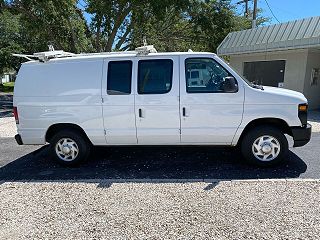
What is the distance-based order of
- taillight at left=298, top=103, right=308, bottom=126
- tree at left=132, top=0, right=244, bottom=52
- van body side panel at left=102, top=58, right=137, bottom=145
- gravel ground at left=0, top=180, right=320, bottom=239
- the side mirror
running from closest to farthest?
gravel ground at left=0, top=180, right=320, bottom=239
the side mirror
taillight at left=298, top=103, right=308, bottom=126
van body side panel at left=102, top=58, right=137, bottom=145
tree at left=132, top=0, right=244, bottom=52

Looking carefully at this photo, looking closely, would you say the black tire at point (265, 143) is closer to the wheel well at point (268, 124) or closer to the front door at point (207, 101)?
the wheel well at point (268, 124)

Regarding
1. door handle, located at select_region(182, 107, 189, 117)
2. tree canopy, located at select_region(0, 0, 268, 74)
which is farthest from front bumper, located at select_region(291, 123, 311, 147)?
tree canopy, located at select_region(0, 0, 268, 74)

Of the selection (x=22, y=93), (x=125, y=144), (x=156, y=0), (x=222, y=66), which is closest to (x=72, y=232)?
(x=125, y=144)

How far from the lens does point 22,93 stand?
204 inches

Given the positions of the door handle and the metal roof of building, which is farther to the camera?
the metal roof of building

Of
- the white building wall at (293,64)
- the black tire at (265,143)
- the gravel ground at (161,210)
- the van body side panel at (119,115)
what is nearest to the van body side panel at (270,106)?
the black tire at (265,143)

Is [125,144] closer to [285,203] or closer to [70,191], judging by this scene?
[70,191]

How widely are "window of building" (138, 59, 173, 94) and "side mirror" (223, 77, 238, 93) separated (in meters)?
0.94

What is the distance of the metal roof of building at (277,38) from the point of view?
10.9 m

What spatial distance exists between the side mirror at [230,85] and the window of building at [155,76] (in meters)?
0.94

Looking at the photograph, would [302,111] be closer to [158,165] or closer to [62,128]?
[158,165]

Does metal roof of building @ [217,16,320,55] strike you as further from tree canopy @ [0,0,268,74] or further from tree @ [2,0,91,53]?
tree @ [2,0,91,53]

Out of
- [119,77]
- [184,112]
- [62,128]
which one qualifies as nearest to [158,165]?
[184,112]

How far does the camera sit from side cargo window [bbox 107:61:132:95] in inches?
196
